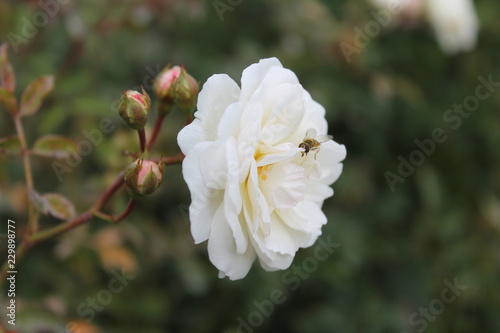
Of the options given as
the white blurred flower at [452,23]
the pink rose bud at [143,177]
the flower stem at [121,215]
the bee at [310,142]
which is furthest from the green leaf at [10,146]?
the white blurred flower at [452,23]

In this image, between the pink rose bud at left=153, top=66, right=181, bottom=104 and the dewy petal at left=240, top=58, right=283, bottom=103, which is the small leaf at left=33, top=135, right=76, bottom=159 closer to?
the pink rose bud at left=153, top=66, right=181, bottom=104

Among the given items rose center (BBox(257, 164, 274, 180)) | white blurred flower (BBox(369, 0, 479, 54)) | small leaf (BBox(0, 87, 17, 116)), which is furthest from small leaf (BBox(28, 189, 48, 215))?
white blurred flower (BBox(369, 0, 479, 54))

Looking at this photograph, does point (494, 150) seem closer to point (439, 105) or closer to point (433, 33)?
point (439, 105)

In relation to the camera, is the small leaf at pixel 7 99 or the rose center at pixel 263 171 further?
the small leaf at pixel 7 99

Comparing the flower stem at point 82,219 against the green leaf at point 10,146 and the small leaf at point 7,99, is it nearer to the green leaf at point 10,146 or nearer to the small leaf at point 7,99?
the green leaf at point 10,146

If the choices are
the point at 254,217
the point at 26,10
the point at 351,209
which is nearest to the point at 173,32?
the point at 26,10

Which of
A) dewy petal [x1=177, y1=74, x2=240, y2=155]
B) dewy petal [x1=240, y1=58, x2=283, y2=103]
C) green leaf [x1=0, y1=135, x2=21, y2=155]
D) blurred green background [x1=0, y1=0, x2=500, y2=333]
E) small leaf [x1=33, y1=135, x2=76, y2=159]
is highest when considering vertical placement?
dewy petal [x1=240, y1=58, x2=283, y2=103]
